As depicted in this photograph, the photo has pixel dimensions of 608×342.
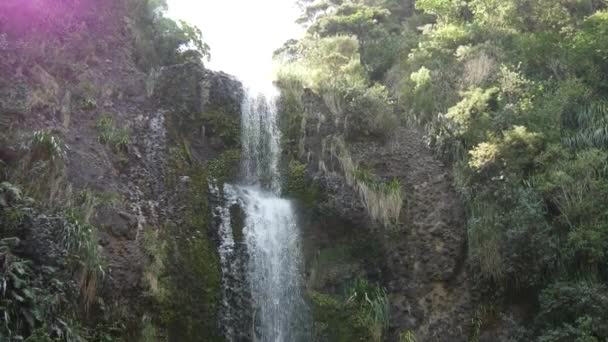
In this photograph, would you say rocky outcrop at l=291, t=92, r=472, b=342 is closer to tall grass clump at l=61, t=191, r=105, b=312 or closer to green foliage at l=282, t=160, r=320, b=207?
green foliage at l=282, t=160, r=320, b=207

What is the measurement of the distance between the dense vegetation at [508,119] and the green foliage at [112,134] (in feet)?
15.3

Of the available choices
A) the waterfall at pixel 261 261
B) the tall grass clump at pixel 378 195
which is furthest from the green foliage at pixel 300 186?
the tall grass clump at pixel 378 195

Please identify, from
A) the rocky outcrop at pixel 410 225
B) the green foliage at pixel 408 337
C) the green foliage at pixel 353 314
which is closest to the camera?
the green foliage at pixel 408 337

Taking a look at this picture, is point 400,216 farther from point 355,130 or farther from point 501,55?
point 501,55

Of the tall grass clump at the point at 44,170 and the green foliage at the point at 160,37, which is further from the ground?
the green foliage at the point at 160,37

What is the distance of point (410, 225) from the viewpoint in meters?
12.4

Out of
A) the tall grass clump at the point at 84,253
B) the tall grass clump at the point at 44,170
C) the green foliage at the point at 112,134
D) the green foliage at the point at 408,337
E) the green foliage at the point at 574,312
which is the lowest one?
the green foliage at the point at 408,337

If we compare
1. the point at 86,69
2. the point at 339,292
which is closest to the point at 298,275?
the point at 339,292

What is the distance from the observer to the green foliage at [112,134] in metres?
11.9

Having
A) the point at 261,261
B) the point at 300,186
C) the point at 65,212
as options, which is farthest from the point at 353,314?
the point at 65,212

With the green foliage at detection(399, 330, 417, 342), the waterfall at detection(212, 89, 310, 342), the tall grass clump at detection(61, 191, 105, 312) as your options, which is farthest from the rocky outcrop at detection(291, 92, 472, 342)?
the tall grass clump at detection(61, 191, 105, 312)

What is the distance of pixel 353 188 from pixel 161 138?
485cm

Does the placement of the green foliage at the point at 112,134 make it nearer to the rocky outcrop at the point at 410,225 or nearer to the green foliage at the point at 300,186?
the green foliage at the point at 300,186

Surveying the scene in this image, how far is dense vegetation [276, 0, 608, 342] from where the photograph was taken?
32.3ft
